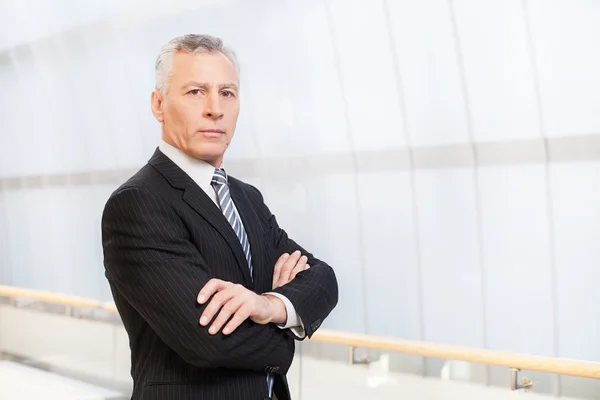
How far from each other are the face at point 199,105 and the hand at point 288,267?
36cm

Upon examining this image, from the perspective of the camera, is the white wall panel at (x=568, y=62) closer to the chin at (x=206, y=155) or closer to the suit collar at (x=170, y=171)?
the chin at (x=206, y=155)

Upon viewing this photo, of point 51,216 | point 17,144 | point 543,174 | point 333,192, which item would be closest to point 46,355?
point 51,216

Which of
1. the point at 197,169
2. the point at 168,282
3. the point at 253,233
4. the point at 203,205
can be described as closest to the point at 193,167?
the point at 197,169

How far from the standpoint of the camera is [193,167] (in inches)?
81.4

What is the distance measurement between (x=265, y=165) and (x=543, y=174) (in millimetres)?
A: 1436

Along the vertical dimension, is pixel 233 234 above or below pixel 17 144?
below

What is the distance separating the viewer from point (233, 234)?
203 cm

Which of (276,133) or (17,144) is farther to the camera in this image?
(17,144)

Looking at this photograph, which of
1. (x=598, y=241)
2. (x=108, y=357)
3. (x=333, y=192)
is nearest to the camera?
(x=598, y=241)

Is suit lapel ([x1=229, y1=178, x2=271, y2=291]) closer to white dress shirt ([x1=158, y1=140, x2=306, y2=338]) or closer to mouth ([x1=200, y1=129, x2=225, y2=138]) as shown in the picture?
white dress shirt ([x1=158, y1=140, x2=306, y2=338])

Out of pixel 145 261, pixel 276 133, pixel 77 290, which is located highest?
pixel 276 133

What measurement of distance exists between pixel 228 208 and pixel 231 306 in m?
0.35

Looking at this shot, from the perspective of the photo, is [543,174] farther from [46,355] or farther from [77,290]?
[46,355]

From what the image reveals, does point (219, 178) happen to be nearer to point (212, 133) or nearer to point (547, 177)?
point (212, 133)
